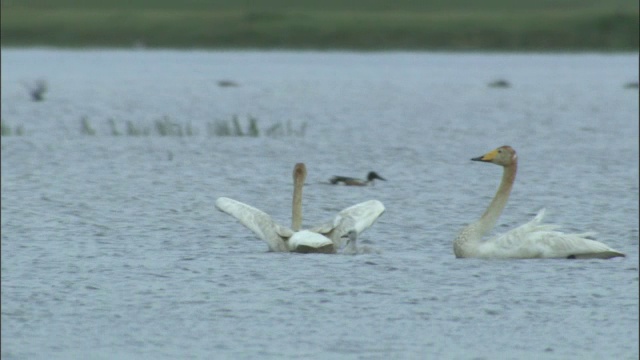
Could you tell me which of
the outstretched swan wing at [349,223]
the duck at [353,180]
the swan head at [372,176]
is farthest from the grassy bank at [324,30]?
the outstretched swan wing at [349,223]

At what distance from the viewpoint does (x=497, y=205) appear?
13.9 m

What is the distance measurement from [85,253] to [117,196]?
4.63 meters

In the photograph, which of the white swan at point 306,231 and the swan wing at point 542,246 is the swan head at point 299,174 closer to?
the white swan at point 306,231

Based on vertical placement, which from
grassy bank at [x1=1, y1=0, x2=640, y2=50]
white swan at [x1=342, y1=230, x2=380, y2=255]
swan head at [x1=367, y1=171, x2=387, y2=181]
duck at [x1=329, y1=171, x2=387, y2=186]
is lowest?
grassy bank at [x1=1, y1=0, x2=640, y2=50]

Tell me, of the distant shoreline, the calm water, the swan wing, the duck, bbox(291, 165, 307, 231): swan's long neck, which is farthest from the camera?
the distant shoreline

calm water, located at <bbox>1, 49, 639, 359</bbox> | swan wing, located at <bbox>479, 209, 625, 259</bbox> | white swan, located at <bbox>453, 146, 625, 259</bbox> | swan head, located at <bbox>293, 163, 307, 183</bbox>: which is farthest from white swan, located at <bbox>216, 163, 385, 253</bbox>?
swan wing, located at <bbox>479, 209, 625, 259</bbox>

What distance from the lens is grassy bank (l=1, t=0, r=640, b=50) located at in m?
84.8

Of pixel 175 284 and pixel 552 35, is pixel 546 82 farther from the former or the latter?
pixel 175 284

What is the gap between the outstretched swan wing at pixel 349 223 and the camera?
44.6 feet

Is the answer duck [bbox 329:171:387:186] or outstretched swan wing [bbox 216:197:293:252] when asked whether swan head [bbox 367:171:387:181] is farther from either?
outstretched swan wing [bbox 216:197:293:252]

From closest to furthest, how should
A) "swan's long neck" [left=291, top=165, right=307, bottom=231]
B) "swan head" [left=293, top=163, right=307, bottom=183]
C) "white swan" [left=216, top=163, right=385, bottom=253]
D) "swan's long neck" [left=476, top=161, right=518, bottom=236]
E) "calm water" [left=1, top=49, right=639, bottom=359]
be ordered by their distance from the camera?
"calm water" [left=1, top=49, right=639, bottom=359], "white swan" [left=216, top=163, right=385, bottom=253], "swan's long neck" [left=476, top=161, right=518, bottom=236], "swan's long neck" [left=291, top=165, right=307, bottom=231], "swan head" [left=293, top=163, right=307, bottom=183]

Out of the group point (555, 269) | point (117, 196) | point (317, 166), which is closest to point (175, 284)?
point (555, 269)

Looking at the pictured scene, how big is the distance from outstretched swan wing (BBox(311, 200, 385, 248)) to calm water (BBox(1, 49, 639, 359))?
261 mm

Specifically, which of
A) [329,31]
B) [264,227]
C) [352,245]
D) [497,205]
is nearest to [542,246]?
[497,205]
